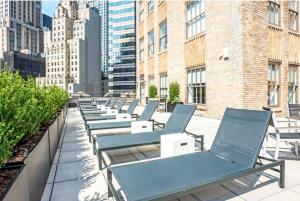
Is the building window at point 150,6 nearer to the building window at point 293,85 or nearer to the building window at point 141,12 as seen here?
the building window at point 141,12

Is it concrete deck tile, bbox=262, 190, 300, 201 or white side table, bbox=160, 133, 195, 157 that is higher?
white side table, bbox=160, 133, 195, 157

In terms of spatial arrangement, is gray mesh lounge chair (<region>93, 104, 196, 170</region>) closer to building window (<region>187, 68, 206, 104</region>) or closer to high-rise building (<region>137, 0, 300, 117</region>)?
high-rise building (<region>137, 0, 300, 117</region>)

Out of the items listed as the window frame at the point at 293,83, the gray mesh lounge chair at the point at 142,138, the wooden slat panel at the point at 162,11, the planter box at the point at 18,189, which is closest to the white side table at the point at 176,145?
the gray mesh lounge chair at the point at 142,138

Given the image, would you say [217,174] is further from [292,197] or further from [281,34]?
[281,34]

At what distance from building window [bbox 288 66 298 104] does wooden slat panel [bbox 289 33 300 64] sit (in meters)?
0.48

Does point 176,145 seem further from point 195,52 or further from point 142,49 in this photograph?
point 142,49

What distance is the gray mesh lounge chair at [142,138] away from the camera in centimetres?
442

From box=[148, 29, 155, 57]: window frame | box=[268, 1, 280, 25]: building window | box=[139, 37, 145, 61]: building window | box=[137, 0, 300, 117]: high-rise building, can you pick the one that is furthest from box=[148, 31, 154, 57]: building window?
box=[268, 1, 280, 25]: building window

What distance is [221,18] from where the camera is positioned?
432 inches

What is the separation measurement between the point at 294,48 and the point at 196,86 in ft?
18.6

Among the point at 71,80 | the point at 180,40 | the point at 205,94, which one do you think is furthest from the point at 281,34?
the point at 71,80

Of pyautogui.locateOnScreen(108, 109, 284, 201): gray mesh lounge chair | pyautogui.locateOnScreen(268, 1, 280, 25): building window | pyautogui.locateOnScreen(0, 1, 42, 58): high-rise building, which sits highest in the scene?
pyautogui.locateOnScreen(0, 1, 42, 58): high-rise building

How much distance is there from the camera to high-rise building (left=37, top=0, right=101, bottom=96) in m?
104

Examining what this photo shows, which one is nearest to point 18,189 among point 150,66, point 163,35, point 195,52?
point 195,52
